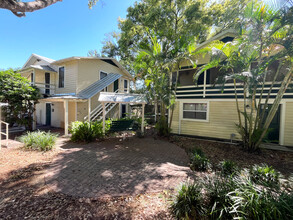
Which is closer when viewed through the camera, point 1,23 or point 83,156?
point 83,156

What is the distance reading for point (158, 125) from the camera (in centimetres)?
820

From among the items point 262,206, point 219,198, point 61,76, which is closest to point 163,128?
point 219,198

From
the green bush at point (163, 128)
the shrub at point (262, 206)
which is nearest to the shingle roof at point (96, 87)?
the green bush at point (163, 128)

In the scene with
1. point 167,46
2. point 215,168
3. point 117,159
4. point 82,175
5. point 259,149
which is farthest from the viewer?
point 167,46

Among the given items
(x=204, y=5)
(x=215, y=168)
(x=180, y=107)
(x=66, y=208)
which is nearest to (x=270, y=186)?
(x=215, y=168)

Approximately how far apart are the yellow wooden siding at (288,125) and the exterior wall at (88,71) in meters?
13.7

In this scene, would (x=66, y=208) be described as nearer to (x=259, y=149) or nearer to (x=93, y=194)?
(x=93, y=194)

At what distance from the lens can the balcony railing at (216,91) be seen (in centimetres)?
679

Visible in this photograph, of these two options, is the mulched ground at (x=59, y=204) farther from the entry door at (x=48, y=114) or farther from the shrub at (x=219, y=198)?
the entry door at (x=48, y=114)

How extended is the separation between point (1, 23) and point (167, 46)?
1092 cm

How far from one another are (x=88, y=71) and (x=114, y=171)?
9.88m

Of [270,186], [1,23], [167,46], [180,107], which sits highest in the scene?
[1,23]

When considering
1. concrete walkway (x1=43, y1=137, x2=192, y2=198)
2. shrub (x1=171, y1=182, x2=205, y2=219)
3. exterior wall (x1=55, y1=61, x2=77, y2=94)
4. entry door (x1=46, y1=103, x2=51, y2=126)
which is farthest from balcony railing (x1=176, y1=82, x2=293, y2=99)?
entry door (x1=46, y1=103, x2=51, y2=126)

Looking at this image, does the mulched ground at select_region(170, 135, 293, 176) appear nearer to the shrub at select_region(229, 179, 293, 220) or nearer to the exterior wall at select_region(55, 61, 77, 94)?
the shrub at select_region(229, 179, 293, 220)
